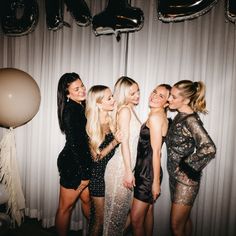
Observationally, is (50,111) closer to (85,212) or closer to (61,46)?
(61,46)

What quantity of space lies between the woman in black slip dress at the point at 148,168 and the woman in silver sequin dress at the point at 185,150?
14 cm

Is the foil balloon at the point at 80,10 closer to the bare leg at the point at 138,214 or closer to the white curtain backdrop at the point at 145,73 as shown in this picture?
the white curtain backdrop at the point at 145,73

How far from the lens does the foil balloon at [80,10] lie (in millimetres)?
2746

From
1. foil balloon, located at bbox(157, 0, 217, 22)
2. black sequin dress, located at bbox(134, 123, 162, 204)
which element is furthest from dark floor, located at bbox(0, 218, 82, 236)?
foil balloon, located at bbox(157, 0, 217, 22)

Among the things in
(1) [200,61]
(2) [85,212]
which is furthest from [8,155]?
(1) [200,61]

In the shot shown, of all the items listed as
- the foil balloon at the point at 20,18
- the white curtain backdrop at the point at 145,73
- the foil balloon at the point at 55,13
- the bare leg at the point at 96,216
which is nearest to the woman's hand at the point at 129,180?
the bare leg at the point at 96,216

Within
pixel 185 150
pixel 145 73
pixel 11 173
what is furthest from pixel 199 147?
pixel 11 173

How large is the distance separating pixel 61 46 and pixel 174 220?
7.63ft

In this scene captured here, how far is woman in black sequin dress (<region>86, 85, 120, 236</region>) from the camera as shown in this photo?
243 cm

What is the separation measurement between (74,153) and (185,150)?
3.21 feet

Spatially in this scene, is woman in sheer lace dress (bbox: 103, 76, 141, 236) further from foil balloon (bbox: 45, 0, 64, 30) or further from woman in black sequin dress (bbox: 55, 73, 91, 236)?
foil balloon (bbox: 45, 0, 64, 30)

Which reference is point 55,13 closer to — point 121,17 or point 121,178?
point 121,17

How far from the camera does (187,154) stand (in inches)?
89.5

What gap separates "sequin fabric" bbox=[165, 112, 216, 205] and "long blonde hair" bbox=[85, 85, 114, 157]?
2.15 ft
